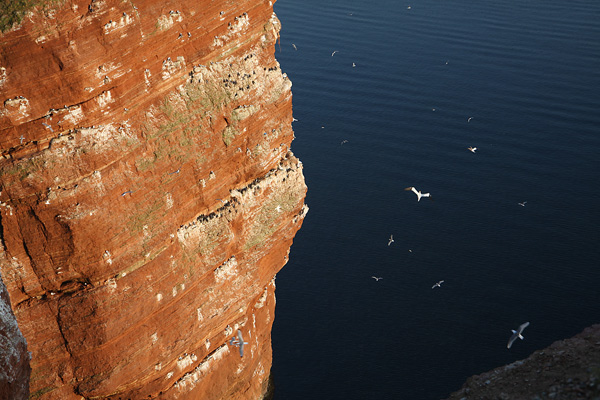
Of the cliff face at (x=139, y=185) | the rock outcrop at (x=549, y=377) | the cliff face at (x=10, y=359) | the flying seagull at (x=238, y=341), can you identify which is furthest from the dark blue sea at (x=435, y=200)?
the cliff face at (x=10, y=359)

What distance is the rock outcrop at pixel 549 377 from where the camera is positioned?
81.1 feet

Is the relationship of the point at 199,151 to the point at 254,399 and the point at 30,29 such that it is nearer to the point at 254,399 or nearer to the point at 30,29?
the point at 30,29

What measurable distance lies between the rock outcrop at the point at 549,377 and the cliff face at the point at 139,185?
1127cm

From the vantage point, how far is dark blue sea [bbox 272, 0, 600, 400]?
36.6 metres

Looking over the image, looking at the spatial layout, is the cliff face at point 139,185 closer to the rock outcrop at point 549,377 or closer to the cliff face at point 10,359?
the cliff face at point 10,359

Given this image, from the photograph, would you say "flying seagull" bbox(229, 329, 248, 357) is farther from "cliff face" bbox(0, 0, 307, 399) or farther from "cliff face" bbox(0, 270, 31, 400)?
"cliff face" bbox(0, 270, 31, 400)

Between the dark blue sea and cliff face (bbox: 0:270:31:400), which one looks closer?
cliff face (bbox: 0:270:31:400)

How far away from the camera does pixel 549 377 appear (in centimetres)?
2719

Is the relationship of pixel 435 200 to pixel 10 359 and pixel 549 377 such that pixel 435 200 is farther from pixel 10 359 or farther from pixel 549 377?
pixel 10 359

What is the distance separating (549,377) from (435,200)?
21800mm

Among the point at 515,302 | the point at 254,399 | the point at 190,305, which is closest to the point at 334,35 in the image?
the point at 515,302

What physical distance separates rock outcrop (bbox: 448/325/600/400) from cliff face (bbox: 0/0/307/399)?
1127 cm

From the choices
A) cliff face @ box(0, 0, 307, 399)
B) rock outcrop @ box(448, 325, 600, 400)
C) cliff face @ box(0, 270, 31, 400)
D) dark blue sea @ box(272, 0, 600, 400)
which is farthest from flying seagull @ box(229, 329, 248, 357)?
cliff face @ box(0, 270, 31, 400)

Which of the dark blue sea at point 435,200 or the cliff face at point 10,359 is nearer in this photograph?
the cliff face at point 10,359
